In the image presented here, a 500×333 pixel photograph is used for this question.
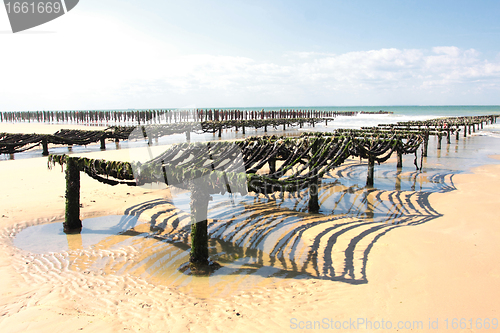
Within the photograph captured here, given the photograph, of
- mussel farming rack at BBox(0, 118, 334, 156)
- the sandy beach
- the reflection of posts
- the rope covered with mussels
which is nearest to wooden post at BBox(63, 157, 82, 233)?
the rope covered with mussels

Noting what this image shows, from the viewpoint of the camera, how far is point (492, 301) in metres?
3.87

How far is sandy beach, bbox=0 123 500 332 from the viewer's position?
3.51m

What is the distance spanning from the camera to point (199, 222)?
476 centimetres

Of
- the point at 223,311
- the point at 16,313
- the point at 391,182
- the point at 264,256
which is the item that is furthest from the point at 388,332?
the point at 391,182

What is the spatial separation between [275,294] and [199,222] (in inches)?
63.9

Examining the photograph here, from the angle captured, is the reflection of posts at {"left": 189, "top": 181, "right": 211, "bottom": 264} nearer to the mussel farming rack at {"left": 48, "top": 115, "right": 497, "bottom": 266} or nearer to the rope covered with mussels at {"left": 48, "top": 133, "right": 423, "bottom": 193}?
the mussel farming rack at {"left": 48, "top": 115, "right": 497, "bottom": 266}

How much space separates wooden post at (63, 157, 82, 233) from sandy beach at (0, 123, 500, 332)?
864 millimetres

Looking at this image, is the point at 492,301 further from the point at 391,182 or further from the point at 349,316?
the point at 391,182

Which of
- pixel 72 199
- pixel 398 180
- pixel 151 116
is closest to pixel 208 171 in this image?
pixel 72 199

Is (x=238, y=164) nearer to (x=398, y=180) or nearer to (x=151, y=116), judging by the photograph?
(x=398, y=180)

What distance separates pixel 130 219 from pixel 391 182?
9.62 meters

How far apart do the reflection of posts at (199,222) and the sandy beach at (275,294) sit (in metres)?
0.54

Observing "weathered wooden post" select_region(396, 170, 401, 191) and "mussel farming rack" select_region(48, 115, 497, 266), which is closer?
"mussel farming rack" select_region(48, 115, 497, 266)

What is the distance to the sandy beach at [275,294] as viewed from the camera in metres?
3.51
